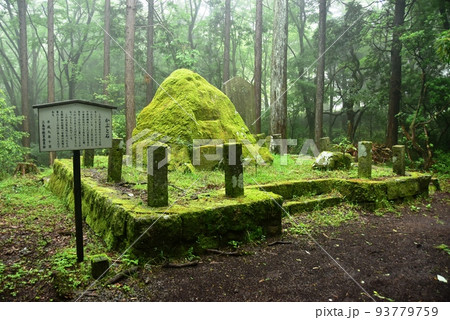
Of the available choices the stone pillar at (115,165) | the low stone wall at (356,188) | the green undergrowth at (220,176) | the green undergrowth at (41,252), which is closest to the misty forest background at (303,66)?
the low stone wall at (356,188)

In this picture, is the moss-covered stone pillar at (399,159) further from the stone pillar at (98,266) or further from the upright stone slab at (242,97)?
the upright stone slab at (242,97)

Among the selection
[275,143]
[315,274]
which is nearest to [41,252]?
[315,274]

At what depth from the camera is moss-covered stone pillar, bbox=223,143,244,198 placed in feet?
15.7

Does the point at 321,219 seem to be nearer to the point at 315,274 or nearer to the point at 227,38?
the point at 315,274

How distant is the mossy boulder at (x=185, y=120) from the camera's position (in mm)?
8203

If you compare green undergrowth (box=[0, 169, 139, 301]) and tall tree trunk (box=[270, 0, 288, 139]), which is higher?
tall tree trunk (box=[270, 0, 288, 139])

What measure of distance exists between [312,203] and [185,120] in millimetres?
4150

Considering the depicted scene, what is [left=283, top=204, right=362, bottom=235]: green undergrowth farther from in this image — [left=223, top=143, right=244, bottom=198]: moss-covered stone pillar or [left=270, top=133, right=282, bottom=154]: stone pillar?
[left=270, top=133, right=282, bottom=154]: stone pillar

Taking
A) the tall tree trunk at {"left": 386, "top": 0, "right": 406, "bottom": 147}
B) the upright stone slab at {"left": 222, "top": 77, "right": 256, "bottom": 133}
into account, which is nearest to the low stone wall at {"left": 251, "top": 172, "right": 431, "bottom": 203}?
the tall tree trunk at {"left": 386, "top": 0, "right": 406, "bottom": 147}

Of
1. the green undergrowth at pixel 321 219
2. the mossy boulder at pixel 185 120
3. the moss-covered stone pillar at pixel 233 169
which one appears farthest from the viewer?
the mossy boulder at pixel 185 120

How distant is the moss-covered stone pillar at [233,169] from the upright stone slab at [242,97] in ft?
36.8

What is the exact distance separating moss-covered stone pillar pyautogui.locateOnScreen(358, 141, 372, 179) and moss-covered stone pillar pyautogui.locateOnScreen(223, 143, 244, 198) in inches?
138

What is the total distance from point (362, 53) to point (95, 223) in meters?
24.5

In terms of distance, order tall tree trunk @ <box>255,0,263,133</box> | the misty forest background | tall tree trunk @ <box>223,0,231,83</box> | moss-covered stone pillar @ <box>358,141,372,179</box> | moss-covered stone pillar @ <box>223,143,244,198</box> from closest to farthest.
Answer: moss-covered stone pillar @ <box>223,143,244,198</box>, moss-covered stone pillar @ <box>358,141,372,179</box>, the misty forest background, tall tree trunk @ <box>255,0,263,133</box>, tall tree trunk @ <box>223,0,231,83</box>
